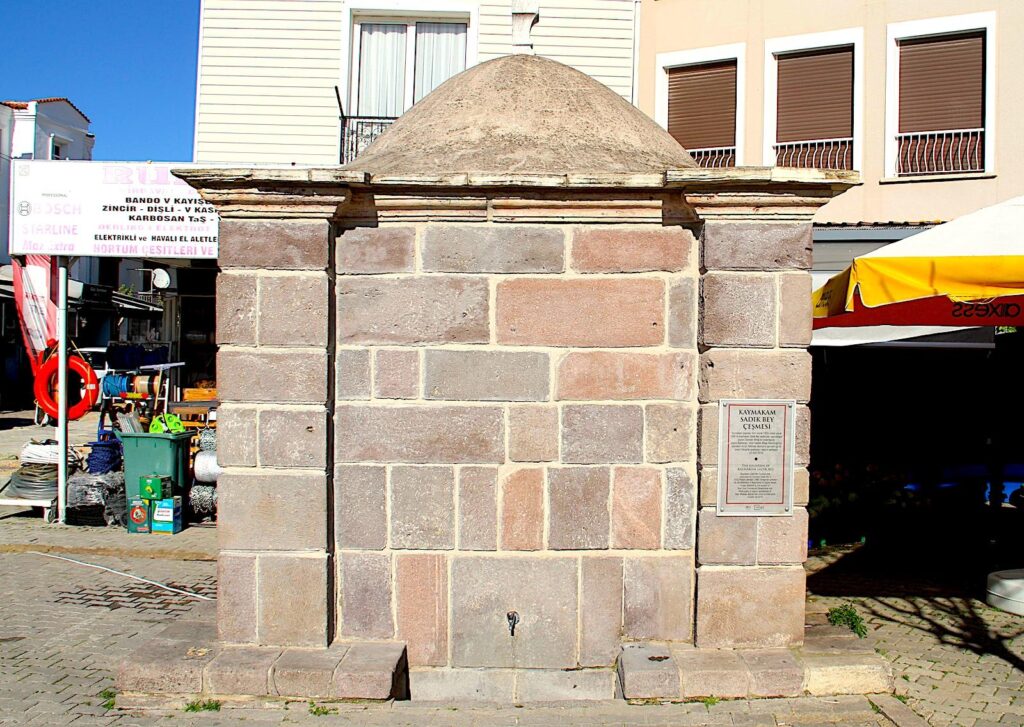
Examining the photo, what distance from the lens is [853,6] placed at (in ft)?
42.3

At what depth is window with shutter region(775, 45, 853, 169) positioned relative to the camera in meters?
13.0

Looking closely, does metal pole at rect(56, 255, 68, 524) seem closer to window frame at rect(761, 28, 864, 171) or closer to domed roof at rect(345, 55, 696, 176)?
domed roof at rect(345, 55, 696, 176)

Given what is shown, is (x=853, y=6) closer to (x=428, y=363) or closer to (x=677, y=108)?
(x=677, y=108)

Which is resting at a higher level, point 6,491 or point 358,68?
point 358,68

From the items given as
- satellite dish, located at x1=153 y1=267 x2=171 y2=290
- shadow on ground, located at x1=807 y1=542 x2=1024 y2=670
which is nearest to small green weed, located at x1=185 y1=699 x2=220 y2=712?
shadow on ground, located at x1=807 y1=542 x2=1024 y2=670

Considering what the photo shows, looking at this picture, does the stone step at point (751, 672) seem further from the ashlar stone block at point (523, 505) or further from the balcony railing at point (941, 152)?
the balcony railing at point (941, 152)

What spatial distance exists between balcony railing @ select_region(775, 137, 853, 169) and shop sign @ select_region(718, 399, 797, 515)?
9.12 meters

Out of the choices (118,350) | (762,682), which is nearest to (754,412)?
(762,682)

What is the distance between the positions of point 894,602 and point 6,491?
1001 centimetres

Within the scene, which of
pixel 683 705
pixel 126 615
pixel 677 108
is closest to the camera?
pixel 683 705

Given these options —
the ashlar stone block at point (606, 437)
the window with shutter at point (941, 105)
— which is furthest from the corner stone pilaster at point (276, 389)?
the window with shutter at point (941, 105)

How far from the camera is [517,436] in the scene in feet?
15.8

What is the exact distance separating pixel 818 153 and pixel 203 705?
1152 cm

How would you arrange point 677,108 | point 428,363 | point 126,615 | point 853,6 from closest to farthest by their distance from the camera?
point 428,363
point 126,615
point 853,6
point 677,108
